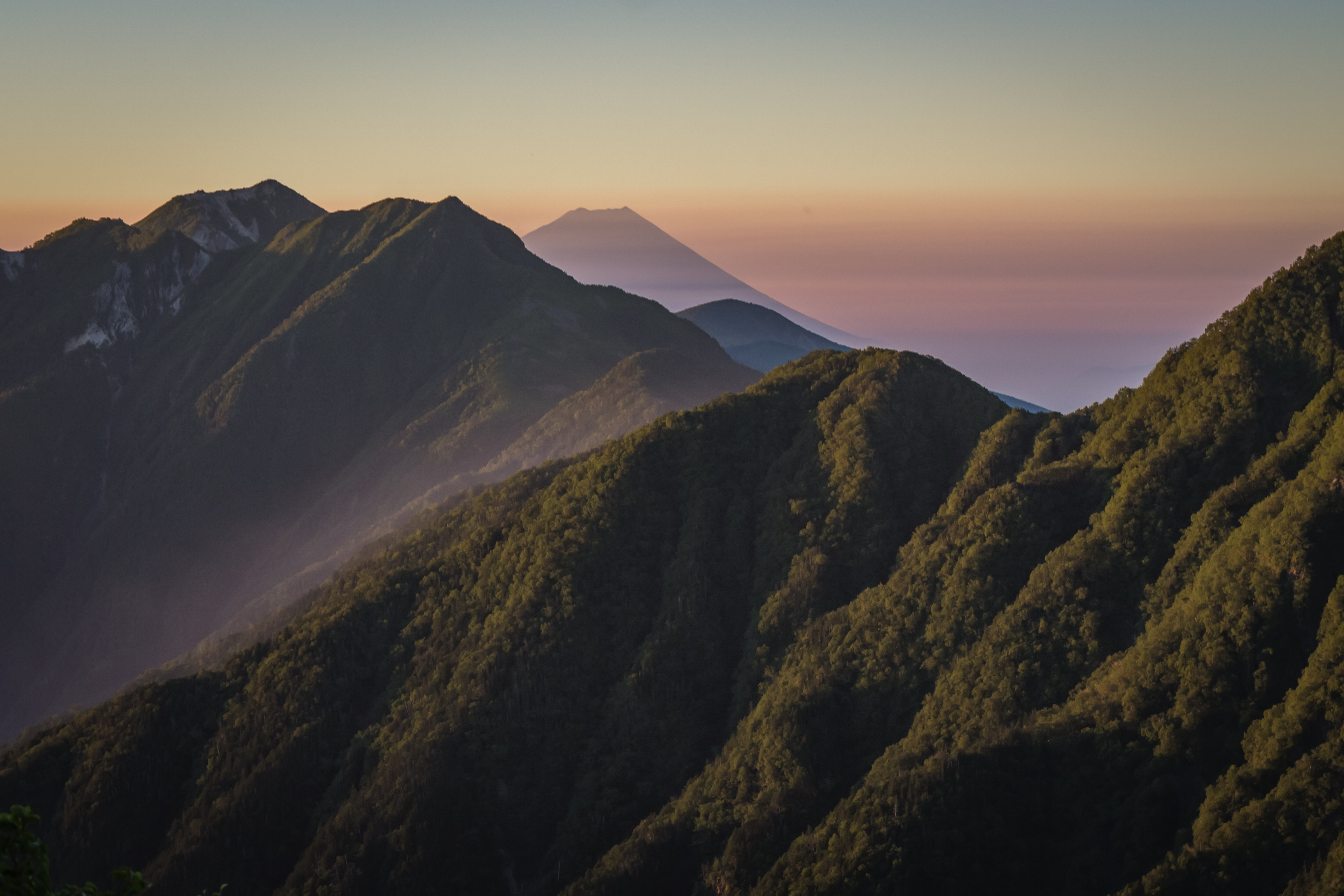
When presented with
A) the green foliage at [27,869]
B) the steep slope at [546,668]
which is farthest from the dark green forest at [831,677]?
the green foliage at [27,869]

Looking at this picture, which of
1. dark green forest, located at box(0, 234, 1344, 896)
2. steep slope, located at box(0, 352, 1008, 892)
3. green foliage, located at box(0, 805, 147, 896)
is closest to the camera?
green foliage, located at box(0, 805, 147, 896)

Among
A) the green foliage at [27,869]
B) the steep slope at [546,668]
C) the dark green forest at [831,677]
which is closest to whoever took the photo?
the green foliage at [27,869]

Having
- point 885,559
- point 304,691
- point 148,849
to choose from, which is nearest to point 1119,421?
Result: point 885,559

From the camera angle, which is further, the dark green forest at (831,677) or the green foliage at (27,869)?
the dark green forest at (831,677)

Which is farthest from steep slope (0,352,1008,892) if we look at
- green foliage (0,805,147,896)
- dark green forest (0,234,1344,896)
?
green foliage (0,805,147,896)

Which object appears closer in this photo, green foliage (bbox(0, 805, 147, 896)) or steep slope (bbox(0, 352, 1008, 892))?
green foliage (bbox(0, 805, 147, 896))

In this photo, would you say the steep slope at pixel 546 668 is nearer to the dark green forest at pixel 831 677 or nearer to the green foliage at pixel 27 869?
the dark green forest at pixel 831 677

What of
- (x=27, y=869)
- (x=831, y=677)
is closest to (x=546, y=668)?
(x=831, y=677)

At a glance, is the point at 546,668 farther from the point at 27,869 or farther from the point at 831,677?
the point at 27,869

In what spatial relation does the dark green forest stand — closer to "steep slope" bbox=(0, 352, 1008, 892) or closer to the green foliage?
"steep slope" bbox=(0, 352, 1008, 892)

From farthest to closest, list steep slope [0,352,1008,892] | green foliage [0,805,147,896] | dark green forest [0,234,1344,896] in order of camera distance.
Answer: steep slope [0,352,1008,892]
dark green forest [0,234,1344,896]
green foliage [0,805,147,896]
